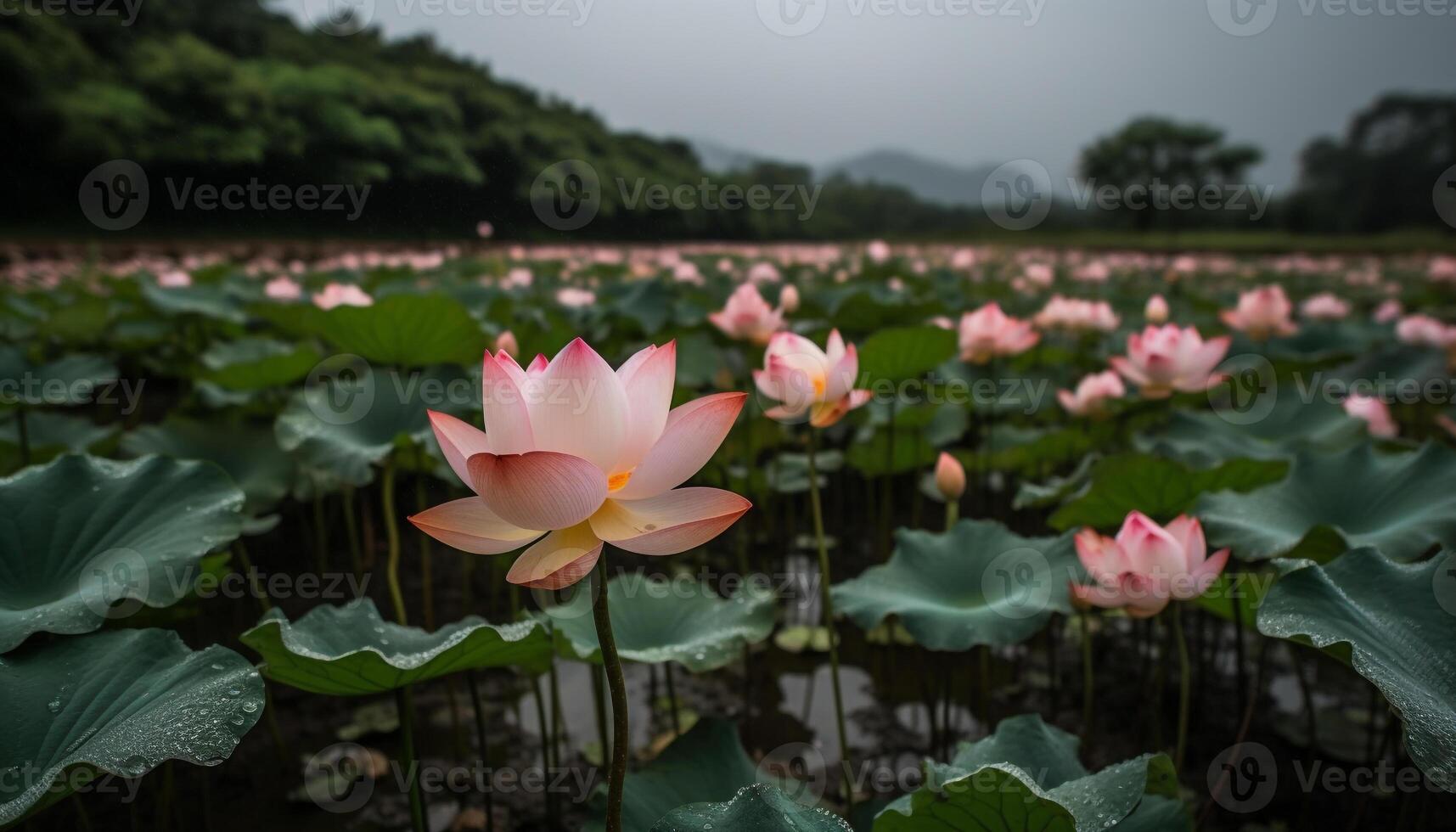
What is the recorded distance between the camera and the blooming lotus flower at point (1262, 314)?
7.28 ft

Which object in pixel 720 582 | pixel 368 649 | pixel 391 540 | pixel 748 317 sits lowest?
pixel 720 582

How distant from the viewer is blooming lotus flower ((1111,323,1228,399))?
1.55 metres

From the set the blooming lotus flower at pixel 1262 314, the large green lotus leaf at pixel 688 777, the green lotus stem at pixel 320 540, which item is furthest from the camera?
the blooming lotus flower at pixel 1262 314

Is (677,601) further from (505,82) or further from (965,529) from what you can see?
(505,82)

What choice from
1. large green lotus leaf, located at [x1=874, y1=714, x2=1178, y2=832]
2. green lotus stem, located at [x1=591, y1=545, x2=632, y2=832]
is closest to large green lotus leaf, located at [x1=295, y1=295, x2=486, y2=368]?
green lotus stem, located at [x1=591, y1=545, x2=632, y2=832]

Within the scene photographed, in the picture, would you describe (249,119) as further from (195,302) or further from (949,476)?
(949,476)

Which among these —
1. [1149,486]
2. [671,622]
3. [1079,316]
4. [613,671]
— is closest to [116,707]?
[613,671]

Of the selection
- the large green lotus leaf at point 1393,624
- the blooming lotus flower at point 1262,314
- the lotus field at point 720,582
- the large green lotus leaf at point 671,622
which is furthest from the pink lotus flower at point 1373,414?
the large green lotus leaf at point 671,622

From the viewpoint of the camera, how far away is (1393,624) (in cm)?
76

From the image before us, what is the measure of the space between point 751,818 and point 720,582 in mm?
1577

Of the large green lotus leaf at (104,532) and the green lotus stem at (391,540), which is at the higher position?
the large green lotus leaf at (104,532)

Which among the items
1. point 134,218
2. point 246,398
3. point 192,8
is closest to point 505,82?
point 192,8

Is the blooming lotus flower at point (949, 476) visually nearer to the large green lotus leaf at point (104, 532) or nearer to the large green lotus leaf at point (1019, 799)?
the large green lotus leaf at point (1019, 799)

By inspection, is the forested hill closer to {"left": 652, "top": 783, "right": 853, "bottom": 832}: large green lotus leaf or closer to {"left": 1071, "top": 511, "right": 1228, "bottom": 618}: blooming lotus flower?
{"left": 1071, "top": 511, "right": 1228, "bottom": 618}: blooming lotus flower
